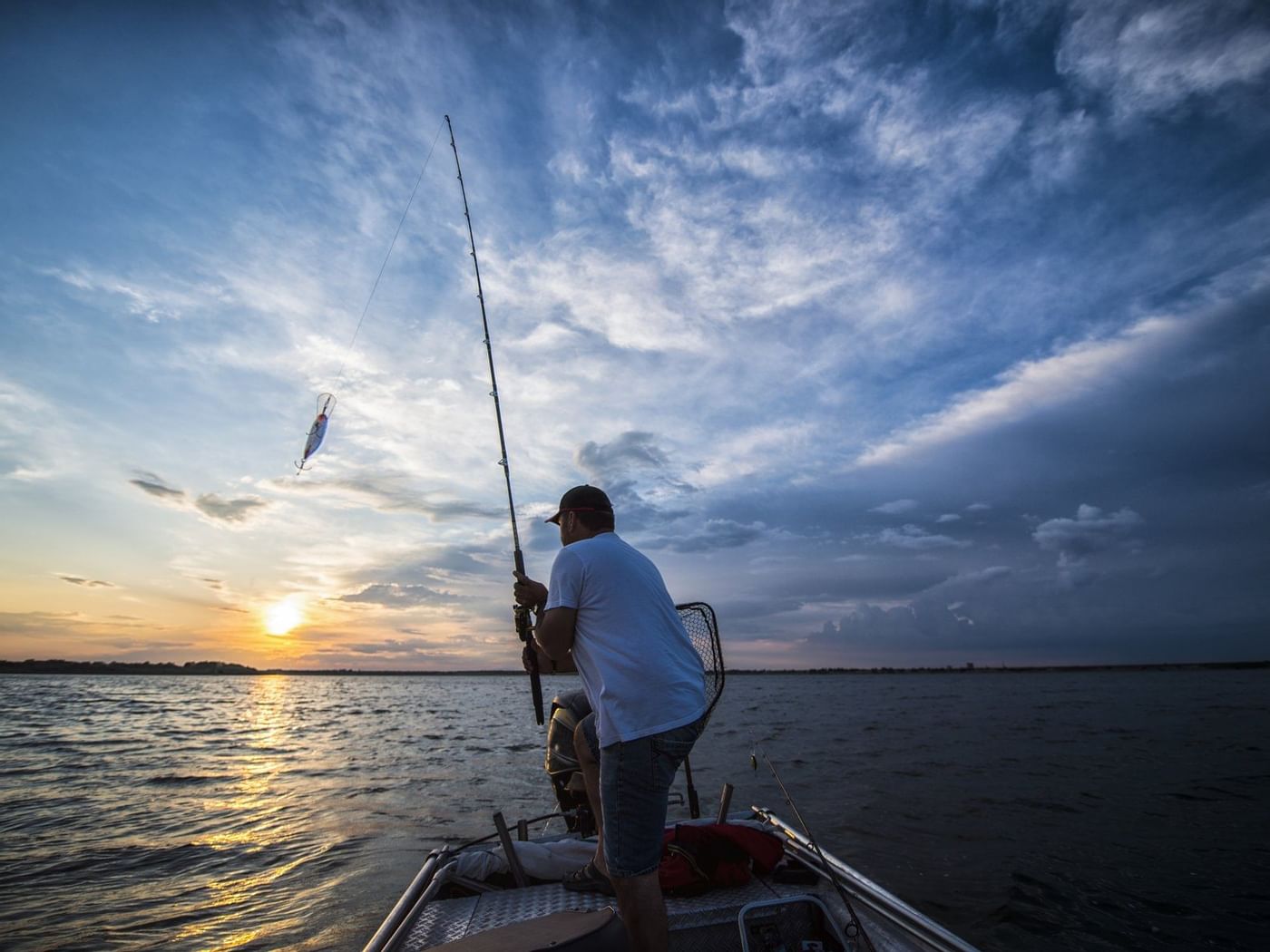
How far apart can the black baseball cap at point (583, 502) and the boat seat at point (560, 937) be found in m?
2.09

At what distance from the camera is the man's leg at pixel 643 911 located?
3.00 metres

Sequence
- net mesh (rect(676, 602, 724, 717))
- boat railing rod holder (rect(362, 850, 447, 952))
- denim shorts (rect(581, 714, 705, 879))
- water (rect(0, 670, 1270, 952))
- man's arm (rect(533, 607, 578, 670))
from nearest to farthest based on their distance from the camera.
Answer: denim shorts (rect(581, 714, 705, 879)), man's arm (rect(533, 607, 578, 670)), boat railing rod holder (rect(362, 850, 447, 952)), net mesh (rect(676, 602, 724, 717)), water (rect(0, 670, 1270, 952))

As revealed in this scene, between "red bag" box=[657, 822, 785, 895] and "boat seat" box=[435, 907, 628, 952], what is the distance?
4.65ft

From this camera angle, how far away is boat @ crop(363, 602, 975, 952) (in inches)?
115

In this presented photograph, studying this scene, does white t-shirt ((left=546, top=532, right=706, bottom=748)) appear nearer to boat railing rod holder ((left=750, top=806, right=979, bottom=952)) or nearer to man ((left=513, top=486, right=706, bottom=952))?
man ((left=513, top=486, right=706, bottom=952))

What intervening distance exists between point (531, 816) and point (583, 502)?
392 inches

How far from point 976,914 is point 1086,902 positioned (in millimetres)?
1630

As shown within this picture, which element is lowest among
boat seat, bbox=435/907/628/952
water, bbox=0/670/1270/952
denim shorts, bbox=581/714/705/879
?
water, bbox=0/670/1270/952

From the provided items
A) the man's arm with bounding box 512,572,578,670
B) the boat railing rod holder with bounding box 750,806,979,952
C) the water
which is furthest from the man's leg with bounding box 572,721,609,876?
the water

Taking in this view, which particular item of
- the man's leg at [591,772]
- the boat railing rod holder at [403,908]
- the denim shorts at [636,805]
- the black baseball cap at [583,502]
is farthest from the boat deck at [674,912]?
the black baseball cap at [583,502]

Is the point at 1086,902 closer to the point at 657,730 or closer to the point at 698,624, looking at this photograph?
the point at 698,624

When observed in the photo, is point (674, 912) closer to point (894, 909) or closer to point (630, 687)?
point (894, 909)

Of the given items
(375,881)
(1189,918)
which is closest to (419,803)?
(375,881)

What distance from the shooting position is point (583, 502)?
12.7ft
